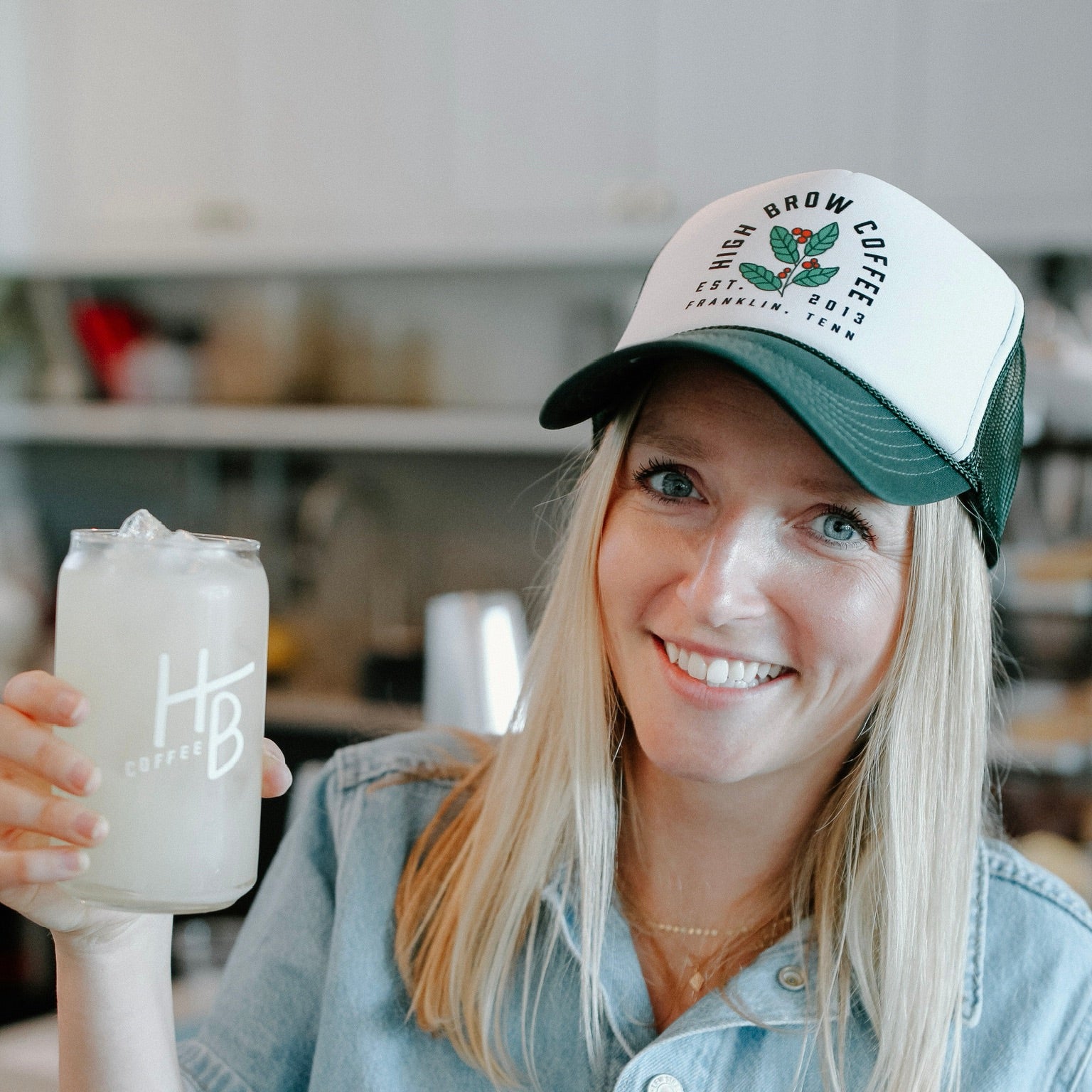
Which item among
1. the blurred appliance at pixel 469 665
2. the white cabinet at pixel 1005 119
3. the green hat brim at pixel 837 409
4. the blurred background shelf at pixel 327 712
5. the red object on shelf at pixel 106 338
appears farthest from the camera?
the red object on shelf at pixel 106 338

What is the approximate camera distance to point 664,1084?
0.93 meters

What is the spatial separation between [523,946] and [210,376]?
252cm

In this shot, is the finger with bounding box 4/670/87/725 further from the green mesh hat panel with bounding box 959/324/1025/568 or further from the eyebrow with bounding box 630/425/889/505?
the green mesh hat panel with bounding box 959/324/1025/568

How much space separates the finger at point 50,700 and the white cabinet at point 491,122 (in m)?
2.17

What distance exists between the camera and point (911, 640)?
93 cm

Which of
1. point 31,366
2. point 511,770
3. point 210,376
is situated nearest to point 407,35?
point 210,376

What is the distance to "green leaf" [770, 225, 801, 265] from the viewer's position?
0.89 meters

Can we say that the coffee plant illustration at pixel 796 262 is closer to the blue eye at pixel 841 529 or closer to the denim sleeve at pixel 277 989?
the blue eye at pixel 841 529

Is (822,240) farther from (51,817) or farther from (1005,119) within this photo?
(1005,119)

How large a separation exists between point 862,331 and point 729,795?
399 millimetres

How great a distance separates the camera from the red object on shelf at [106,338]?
10.8 ft

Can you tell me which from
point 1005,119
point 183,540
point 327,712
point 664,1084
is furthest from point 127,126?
point 664,1084

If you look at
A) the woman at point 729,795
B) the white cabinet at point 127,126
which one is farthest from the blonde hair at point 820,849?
the white cabinet at point 127,126

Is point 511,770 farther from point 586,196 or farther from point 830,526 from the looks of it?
point 586,196
